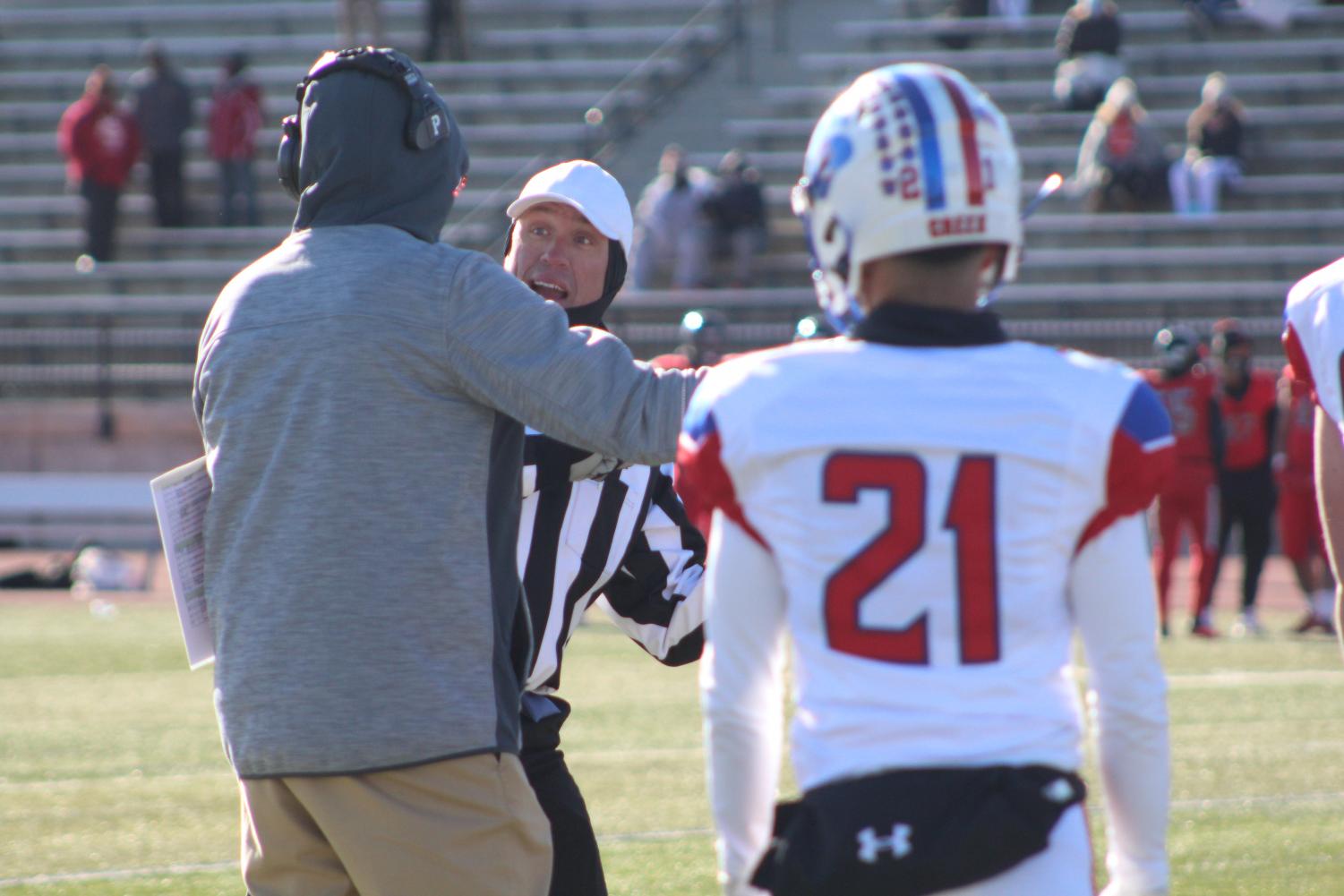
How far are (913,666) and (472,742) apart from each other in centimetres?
Answer: 85

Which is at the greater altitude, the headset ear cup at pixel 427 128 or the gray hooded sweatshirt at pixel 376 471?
the headset ear cup at pixel 427 128

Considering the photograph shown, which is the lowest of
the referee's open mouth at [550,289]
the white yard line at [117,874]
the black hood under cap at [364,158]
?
the white yard line at [117,874]

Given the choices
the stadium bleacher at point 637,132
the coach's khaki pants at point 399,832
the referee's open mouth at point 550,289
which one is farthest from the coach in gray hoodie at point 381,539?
the stadium bleacher at point 637,132

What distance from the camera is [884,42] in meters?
25.1

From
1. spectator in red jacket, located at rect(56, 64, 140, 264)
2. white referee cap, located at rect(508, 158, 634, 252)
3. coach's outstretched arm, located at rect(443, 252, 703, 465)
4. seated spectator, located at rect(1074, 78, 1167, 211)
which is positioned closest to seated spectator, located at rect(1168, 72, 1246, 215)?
seated spectator, located at rect(1074, 78, 1167, 211)

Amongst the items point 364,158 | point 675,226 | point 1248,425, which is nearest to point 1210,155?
point 675,226

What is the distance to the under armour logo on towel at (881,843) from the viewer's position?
2588 millimetres

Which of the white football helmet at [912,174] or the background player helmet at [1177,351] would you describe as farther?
the background player helmet at [1177,351]

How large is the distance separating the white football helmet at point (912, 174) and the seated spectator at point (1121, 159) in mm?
18948

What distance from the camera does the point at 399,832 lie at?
10.5ft

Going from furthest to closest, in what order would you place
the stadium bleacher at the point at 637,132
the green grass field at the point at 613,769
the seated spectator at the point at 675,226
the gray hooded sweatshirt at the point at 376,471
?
the stadium bleacher at the point at 637,132 → the seated spectator at the point at 675,226 → the green grass field at the point at 613,769 → the gray hooded sweatshirt at the point at 376,471

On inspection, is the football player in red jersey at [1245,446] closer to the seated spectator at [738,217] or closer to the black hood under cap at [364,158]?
the seated spectator at [738,217]

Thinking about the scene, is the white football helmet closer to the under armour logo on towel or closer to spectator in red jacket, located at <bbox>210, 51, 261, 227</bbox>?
the under armour logo on towel

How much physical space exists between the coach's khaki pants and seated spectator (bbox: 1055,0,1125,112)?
20.6 metres
